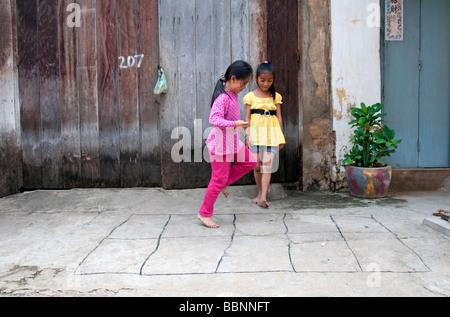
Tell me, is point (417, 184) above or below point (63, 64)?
below

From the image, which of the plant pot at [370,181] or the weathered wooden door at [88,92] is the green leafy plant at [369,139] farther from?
the weathered wooden door at [88,92]

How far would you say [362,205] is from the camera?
149 inches

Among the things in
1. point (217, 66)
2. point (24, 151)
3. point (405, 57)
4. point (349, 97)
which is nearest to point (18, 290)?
point (24, 151)

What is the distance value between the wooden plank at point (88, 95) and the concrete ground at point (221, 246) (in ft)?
1.01

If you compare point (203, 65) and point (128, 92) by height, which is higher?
point (203, 65)

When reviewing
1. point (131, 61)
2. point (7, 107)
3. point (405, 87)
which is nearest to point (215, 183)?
point (131, 61)

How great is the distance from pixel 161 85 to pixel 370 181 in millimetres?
2141

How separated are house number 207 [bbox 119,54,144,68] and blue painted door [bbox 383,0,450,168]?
99.3 inches

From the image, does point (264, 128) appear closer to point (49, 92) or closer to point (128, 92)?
point (128, 92)

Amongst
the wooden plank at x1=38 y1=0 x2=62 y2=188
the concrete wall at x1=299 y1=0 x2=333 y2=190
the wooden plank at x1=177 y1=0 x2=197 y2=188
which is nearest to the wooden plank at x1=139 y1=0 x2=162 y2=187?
the wooden plank at x1=177 y1=0 x2=197 y2=188

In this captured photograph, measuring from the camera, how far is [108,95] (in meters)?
4.25

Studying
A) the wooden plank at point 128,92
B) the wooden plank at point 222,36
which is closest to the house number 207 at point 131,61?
the wooden plank at point 128,92
